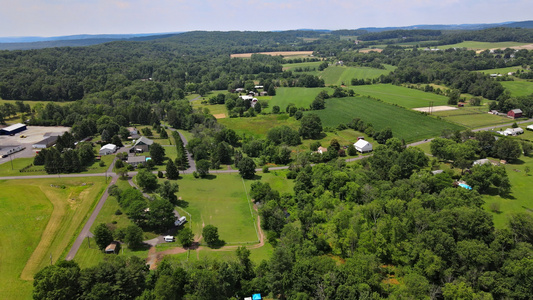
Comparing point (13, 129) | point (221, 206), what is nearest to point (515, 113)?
point (221, 206)

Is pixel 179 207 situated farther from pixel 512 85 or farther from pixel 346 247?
pixel 512 85

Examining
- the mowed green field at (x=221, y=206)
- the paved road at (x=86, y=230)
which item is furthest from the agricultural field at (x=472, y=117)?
the paved road at (x=86, y=230)

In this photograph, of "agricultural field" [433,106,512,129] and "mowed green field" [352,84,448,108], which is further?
"mowed green field" [352,84,448,108]

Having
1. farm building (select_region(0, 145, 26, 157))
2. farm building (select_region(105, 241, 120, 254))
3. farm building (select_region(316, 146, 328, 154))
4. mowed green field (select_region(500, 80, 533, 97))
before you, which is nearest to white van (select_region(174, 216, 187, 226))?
farm building (select_region(105, 241, 120, 254))

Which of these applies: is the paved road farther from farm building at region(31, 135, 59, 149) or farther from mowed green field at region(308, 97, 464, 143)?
mowed green field at region(308, 97, 464, 143)

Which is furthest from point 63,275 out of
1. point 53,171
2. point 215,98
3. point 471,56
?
point 471,56

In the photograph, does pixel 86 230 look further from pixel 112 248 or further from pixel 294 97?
pixel 294 97

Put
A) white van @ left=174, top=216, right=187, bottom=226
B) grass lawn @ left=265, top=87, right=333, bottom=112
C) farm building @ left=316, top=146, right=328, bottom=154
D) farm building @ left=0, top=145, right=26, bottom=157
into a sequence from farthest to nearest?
grass lawn @ left=265, top=87, right=333, bottom=112
farm building @ left=0, top=145, right=26, bottom=157
farm building @ left=316, top=146, right=328, bottom=154
white van @ left=174, top=216, right=187, bottom=226
